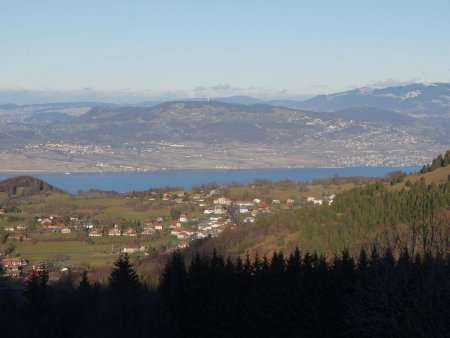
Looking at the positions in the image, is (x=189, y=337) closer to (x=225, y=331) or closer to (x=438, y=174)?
(x=225, y=331)

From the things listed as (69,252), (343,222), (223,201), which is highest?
(343,222)

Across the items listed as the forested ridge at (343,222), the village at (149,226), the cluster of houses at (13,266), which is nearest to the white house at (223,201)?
the village at (149,226)

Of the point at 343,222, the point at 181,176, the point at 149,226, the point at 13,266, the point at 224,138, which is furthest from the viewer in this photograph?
the point at 224,138

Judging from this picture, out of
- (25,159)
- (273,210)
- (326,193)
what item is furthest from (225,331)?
(25,159)

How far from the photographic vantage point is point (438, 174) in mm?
34875

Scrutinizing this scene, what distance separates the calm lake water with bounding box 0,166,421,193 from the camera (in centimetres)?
7899

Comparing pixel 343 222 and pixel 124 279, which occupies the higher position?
pixel 124 279

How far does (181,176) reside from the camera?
91.4 meters

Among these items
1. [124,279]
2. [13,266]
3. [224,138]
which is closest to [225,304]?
[124,279]

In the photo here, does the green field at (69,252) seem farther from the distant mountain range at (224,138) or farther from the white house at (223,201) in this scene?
the distant mountain range at (224,138)

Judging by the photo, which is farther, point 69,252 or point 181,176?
point 181,176

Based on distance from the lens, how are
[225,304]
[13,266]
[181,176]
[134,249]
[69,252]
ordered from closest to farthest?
[225,304] < [13,266] < [69,252] < [134,249] < [181,176]

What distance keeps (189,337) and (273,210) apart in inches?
1219

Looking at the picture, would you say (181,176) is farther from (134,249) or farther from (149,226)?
(134,249)
